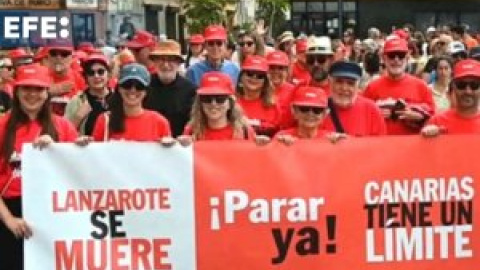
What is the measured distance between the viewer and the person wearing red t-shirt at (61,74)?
34.8 ft

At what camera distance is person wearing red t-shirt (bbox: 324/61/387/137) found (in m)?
8.13

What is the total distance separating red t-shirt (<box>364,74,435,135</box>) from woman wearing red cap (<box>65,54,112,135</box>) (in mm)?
1948

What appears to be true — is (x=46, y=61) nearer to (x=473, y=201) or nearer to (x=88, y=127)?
(x=88, y=127)

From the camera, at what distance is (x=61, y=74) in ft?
36.0

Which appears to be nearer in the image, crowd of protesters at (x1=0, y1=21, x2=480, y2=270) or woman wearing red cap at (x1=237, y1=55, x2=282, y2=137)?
crowd of protesters at (x1=0, y1=21, x2=480, y2=270)

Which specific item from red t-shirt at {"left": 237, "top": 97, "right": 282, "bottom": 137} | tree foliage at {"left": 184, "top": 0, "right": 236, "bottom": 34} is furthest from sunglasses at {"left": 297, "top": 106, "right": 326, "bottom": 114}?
tree foliage at {"left": 184, "top": 0, "right": 236, "bottom": 34}

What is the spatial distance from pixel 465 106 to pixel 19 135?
2.66m

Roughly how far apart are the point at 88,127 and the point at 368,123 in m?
1.99

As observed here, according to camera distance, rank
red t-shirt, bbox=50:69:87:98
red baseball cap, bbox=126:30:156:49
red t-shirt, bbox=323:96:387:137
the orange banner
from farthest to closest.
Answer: red baseball cap, bbox=126:30:156:49 < red t-shirt, bbox=50:69:87:98 < red t-shirt, bbox=323:96:387:137 < the orange banner

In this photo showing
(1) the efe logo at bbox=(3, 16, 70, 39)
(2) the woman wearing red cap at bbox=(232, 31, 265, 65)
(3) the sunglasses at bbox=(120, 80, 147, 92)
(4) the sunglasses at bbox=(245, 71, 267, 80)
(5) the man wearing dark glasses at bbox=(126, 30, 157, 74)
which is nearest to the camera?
(3) the sunglasses at bbox=(120, 80, 147, 92)

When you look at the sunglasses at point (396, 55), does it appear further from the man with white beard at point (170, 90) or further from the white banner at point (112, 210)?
the white banner at point (112, 210)

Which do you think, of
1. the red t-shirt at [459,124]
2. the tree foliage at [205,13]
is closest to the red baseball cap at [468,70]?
the red t-shirt at [459,124]

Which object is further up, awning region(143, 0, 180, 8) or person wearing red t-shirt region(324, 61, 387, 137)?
person wearing red t-shirt region(324, 61, 387, 137)

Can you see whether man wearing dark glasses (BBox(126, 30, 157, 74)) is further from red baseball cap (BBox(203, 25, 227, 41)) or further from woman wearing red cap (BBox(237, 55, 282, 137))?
woman wearing red cap (BBox(237, 55, 282, 137))
